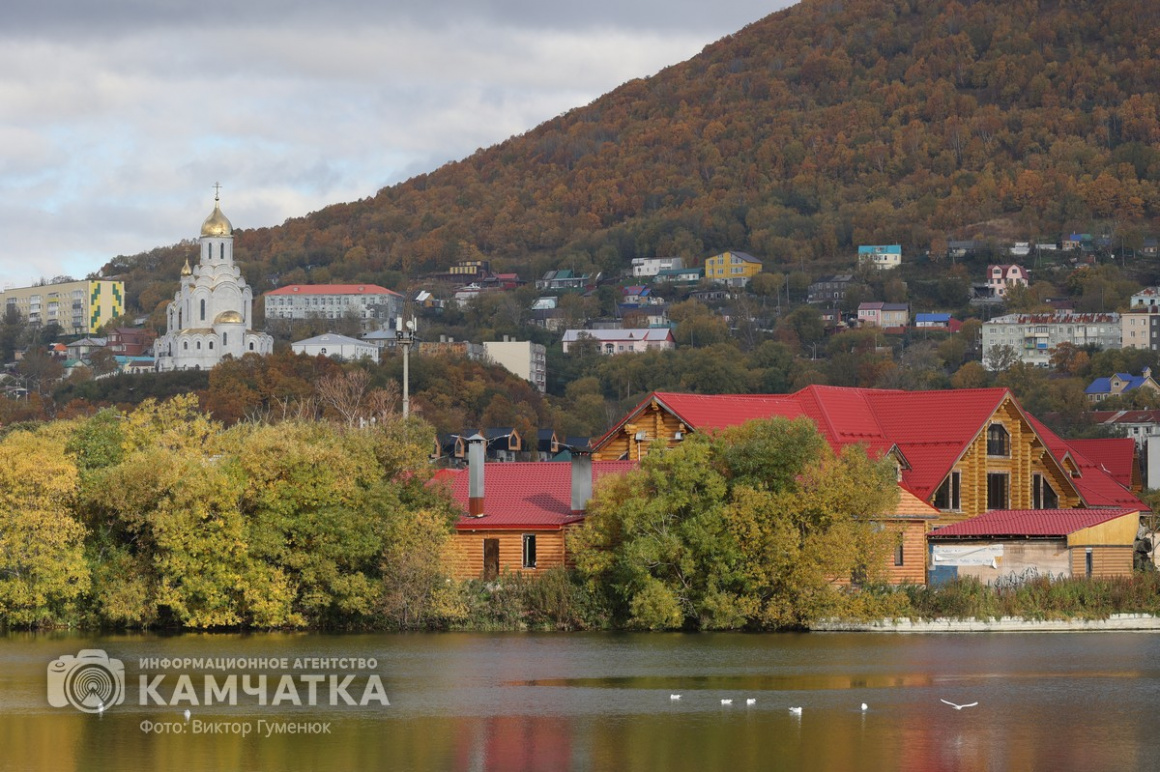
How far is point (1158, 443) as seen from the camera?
244 feet

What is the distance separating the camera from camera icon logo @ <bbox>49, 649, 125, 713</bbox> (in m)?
33.9

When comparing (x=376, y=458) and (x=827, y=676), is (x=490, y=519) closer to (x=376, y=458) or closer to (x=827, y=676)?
(x=376, y=458)

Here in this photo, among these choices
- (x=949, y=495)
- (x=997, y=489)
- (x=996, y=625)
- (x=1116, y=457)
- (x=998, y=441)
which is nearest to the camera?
(x=996, y=625)

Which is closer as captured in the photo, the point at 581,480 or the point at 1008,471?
the point at 581,480

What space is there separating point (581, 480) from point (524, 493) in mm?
3674

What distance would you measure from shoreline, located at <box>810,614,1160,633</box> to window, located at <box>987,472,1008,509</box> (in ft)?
39.6

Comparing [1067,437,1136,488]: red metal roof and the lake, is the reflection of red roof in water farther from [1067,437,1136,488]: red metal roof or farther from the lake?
the lake

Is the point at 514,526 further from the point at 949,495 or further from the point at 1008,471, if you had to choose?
the point at 1008,471

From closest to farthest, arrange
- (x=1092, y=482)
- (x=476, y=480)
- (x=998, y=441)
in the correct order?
(x=476, y=480) < (x=998, y=441) < (x=1092, y=482)

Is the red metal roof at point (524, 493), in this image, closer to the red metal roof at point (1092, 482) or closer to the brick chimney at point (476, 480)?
the brick chimney at point (476, 480)

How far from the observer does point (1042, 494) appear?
61.6 meters

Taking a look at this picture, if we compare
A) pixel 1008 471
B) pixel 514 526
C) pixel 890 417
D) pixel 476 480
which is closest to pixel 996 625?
pixel 514 526

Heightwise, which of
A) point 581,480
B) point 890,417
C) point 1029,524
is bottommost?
point 1029,524

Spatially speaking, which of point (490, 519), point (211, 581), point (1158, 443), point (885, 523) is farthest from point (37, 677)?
point (1158, 443)
